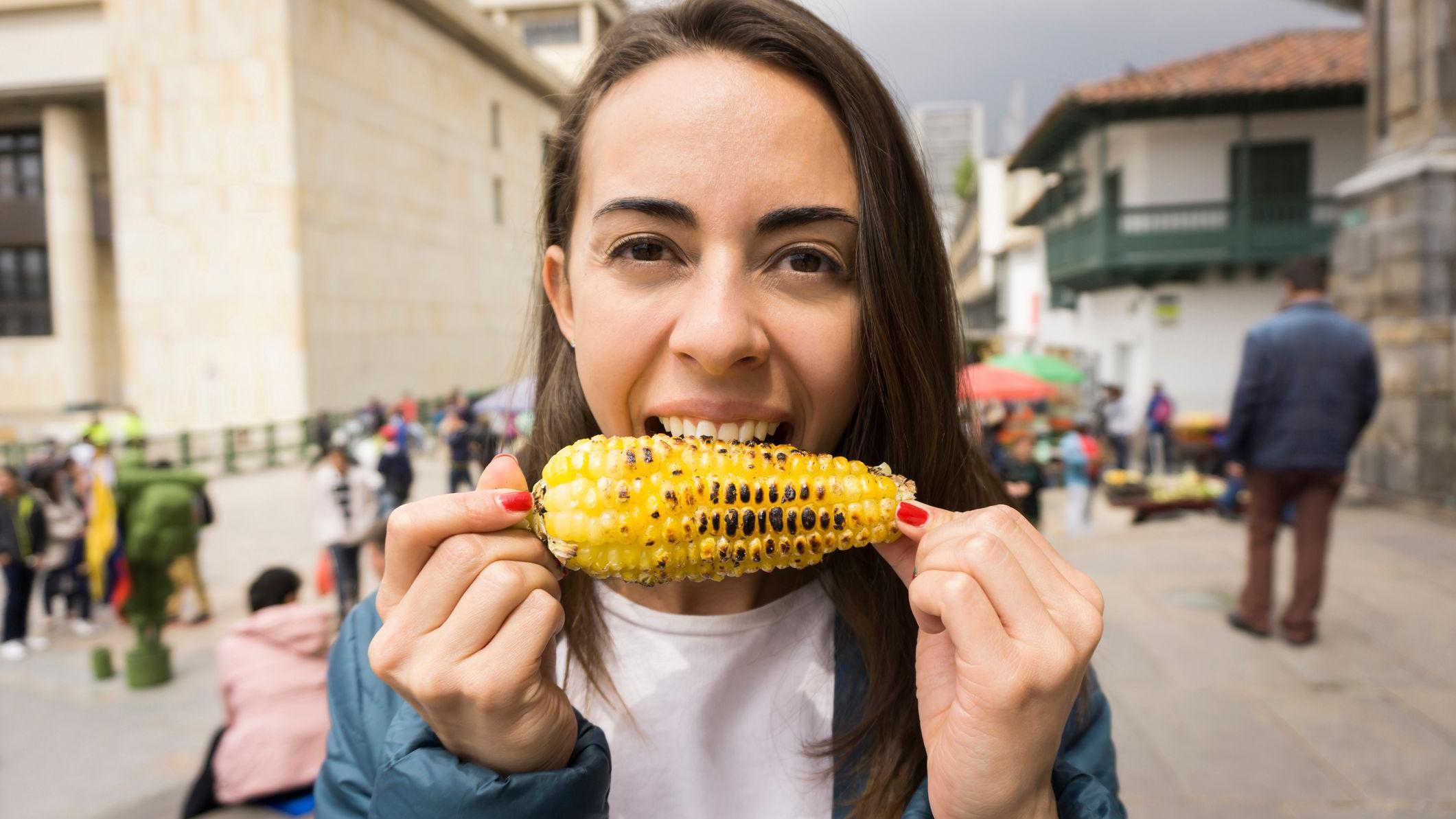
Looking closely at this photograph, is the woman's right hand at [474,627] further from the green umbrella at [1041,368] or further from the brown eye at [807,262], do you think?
the green umbrella at [1041,368]

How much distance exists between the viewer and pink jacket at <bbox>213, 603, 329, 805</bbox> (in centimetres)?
309

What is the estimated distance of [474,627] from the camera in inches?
42.4

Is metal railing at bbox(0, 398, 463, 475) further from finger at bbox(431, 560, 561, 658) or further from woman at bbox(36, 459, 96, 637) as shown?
finger at bbox(431, 560, 561, 658)

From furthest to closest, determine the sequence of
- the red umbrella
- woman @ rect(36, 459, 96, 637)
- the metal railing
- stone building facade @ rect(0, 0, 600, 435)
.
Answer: stone building facade @ rect(0, 0, 600, 435) → the metal railing → the red umbrella → woman @ rect(36, 459, 96, 637)

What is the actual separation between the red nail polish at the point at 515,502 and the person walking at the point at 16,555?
29.1ft

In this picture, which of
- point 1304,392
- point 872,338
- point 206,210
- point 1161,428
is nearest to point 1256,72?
point 1161,428

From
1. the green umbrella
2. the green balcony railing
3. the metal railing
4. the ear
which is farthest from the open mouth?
the green balcony railing

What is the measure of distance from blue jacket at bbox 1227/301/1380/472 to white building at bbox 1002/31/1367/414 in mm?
13599

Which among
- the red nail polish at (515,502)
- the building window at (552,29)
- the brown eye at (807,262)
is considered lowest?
the red nail polish at (515,502)

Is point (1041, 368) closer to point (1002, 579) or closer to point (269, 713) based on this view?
point (269, 713)

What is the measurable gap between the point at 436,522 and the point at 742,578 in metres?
0.64

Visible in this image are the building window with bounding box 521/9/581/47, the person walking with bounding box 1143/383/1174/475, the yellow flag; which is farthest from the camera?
the building window with bounding box 521/9/581/47

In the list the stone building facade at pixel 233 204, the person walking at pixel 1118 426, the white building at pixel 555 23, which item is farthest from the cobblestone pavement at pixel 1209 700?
the white building at pixel 555 23

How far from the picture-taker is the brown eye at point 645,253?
4.42ft
